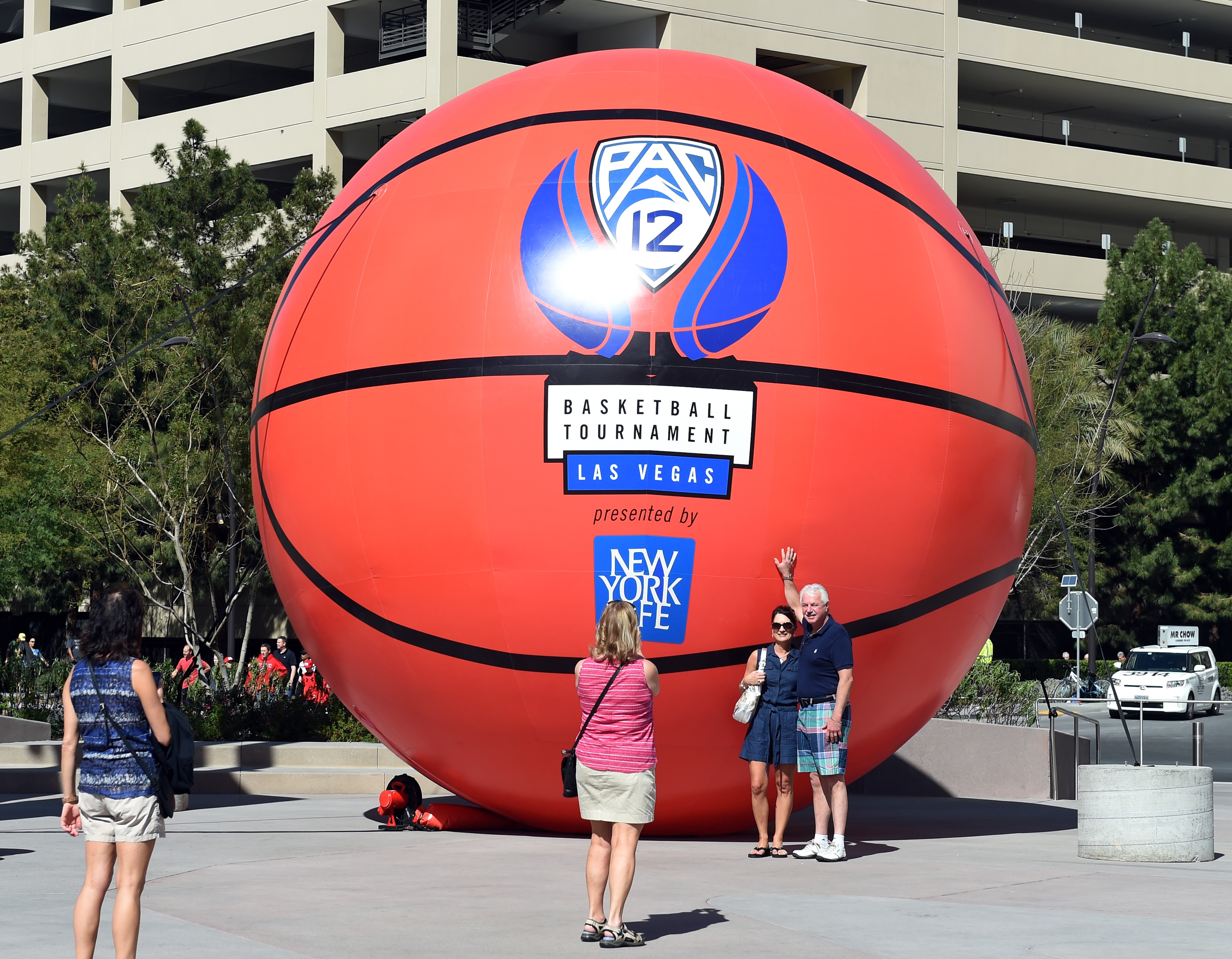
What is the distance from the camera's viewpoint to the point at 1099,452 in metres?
35.7

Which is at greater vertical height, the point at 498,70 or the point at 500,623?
the point at 498,70

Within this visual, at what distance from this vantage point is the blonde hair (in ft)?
23.4

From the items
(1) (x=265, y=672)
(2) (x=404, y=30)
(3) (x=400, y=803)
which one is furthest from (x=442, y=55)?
(3) (x=400, y=803)

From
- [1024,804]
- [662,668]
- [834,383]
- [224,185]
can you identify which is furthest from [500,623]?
[224,185]

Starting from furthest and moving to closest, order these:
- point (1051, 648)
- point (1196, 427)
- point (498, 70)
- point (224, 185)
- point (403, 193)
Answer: point (1051, 648) → point (1196, 427) → point (498, 70) → point (224, 185) → point (403, 193)

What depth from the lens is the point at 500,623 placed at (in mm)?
9297

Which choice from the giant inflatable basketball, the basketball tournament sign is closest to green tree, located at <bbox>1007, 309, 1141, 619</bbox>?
the giant inflatable basketball

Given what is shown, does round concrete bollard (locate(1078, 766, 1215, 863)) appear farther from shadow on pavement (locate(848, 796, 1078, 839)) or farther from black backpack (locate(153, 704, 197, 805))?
black backpack (locate(153, 704, 197, 805))

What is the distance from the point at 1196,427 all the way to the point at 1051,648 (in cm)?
791

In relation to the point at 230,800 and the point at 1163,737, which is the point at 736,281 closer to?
the point at 230,800

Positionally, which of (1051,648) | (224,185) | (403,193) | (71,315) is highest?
(224,185)

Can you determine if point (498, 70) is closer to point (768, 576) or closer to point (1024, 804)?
point (1024, 804)

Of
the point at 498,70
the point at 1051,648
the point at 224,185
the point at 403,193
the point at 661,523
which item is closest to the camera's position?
the point at 661,523

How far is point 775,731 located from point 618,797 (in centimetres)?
260
